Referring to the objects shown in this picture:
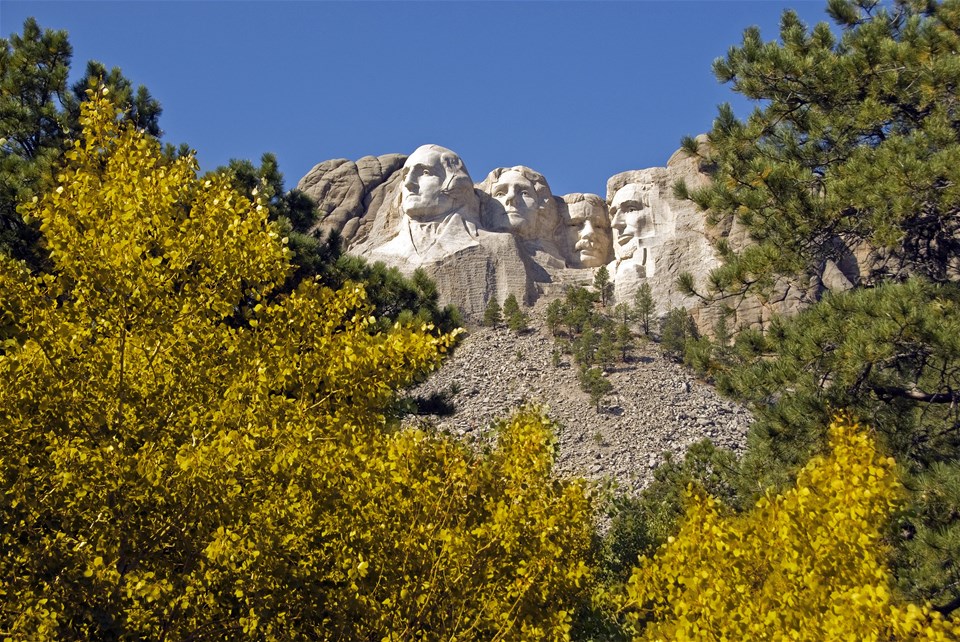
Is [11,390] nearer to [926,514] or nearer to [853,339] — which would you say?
[853,339]

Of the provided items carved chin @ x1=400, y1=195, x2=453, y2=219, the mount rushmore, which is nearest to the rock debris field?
the mount rushmore

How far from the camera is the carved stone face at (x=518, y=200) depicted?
248 ft

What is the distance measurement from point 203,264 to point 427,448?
303 cm

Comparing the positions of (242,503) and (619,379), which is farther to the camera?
(619,379)

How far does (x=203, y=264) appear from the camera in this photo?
302 inches

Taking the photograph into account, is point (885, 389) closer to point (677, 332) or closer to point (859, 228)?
point (859, 228)

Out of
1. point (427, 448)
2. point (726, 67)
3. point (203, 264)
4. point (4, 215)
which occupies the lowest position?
point (427, 448)

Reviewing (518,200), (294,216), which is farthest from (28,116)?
(518,200)

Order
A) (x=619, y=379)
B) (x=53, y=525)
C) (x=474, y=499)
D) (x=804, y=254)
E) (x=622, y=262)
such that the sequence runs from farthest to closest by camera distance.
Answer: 1. (x=622, y=262)
2. (x=619, y=379)
3. (x=804, y=254)
4. (x=474, y=499)
5. (x=53, y=525)

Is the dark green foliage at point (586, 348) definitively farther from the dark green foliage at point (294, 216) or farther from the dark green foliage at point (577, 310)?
the dark green foliage at point (294, 216)

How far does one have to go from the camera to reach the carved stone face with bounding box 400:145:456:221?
2803 inches

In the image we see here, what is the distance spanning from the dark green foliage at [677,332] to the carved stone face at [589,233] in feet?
37.2

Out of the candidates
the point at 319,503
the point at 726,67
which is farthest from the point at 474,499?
the point at 726,67

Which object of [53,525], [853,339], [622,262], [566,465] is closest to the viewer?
[53,525]
